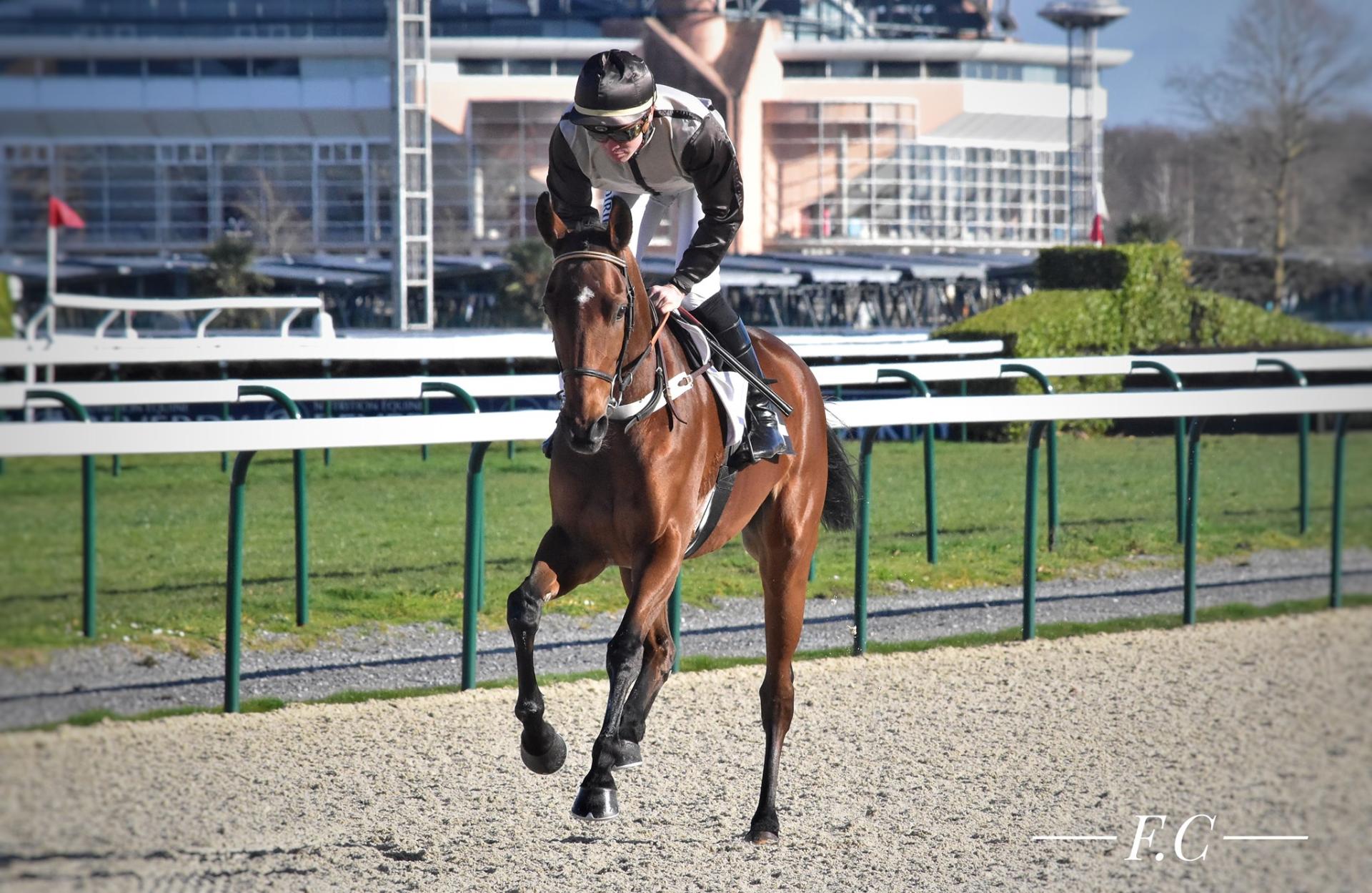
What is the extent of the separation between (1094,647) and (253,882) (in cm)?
333

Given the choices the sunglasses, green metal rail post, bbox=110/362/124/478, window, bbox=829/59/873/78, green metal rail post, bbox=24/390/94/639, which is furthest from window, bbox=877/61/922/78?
the sunglasses

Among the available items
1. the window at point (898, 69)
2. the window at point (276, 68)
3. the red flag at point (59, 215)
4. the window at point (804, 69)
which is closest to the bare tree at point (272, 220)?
the window at point (276, 68)

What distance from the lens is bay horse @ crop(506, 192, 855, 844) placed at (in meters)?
2.85

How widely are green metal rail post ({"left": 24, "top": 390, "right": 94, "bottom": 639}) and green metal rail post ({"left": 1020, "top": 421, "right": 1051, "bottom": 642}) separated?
3269 millimetres

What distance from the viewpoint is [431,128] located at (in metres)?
33.8

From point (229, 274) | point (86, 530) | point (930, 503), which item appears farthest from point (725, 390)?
point (229, 274)

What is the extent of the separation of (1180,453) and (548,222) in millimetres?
4654

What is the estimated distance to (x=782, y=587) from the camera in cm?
366

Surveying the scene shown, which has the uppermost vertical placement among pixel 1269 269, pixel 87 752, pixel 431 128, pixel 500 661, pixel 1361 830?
pixel 431 128

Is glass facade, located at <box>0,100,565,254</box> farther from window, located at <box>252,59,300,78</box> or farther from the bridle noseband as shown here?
the bridle noseband

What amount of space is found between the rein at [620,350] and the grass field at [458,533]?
1479mm

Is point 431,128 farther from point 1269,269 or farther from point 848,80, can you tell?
point 1269,269

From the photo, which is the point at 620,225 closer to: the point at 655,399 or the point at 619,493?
the point at 655,399

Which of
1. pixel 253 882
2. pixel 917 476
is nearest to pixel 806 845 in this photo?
pixel 253 882
